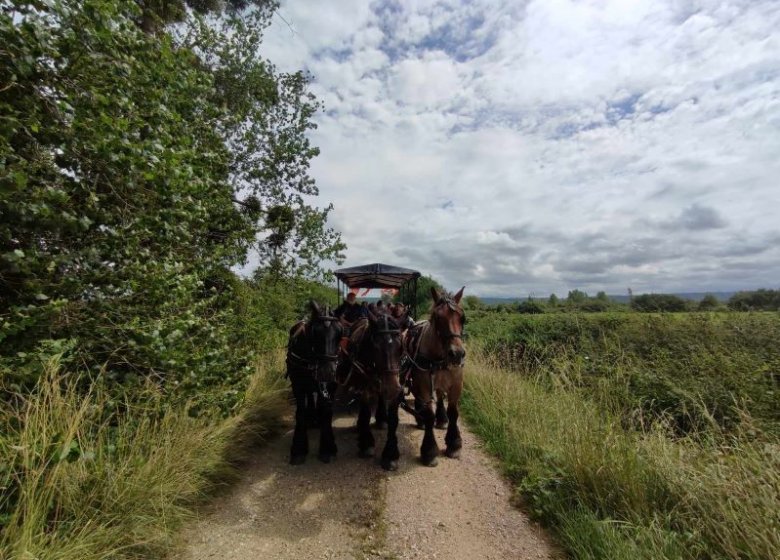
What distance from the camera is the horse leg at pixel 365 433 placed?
16.3 feet

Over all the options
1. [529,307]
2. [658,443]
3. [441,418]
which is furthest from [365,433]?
[529,307]

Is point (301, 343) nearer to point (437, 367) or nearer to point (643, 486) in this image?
point (437, 367)

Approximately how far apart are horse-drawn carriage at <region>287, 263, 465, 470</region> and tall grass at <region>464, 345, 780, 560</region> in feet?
4.01

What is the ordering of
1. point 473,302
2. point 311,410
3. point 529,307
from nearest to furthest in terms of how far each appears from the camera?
1. point 311,410
2. point 529,307
3. point 473,302

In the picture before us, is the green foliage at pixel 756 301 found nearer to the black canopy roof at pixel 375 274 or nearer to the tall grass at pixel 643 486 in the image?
the tall grass at pixel 643 486

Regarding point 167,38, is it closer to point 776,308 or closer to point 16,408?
point 16,408

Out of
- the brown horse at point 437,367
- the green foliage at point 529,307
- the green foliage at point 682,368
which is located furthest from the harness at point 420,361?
the green foliage at point 529,307

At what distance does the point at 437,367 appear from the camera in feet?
15.9

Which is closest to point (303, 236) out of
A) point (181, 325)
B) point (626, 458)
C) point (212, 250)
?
point (212, 250)

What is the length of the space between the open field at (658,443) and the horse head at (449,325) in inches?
60.0

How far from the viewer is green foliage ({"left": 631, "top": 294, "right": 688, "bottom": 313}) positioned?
9680 millimetres

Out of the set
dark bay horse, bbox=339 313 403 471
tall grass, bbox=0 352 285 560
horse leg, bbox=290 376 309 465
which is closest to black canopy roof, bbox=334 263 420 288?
dark bay horse, bbox=339 313 403 471

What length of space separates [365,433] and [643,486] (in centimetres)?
313

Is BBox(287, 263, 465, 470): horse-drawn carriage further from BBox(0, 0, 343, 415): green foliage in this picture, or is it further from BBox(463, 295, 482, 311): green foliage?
BBox(463, 295, 482, 311): green foliage
